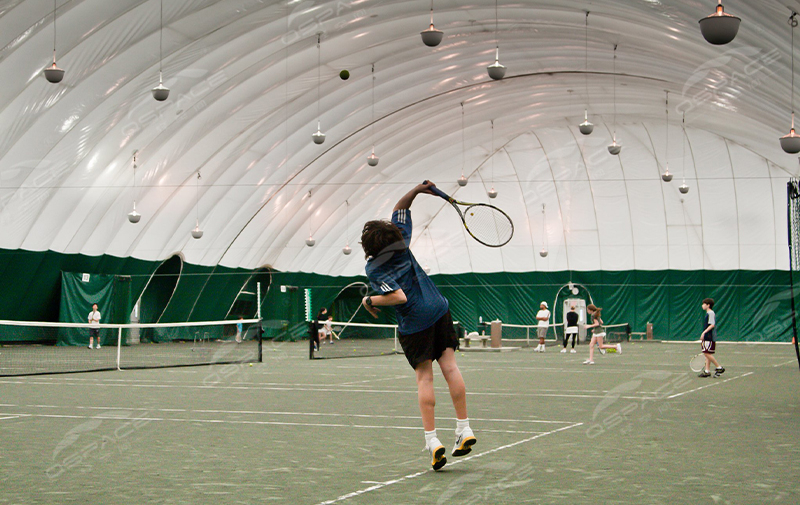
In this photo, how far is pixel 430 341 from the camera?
18.4ft

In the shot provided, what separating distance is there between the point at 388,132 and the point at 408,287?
26342mm

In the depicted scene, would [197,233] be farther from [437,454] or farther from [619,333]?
[437,454]

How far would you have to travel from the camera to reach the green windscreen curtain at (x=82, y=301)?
2798 cm

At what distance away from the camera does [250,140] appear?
27359mm

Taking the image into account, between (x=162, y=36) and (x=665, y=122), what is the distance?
24.1 m

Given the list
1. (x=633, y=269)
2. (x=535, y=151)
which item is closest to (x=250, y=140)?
(x=535, y=151)

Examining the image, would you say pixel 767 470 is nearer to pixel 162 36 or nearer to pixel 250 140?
pixel 162 36

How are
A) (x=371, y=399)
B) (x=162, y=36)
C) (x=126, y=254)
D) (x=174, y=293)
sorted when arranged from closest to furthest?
(x=371, y=399) → (x=162, y=36) → (x=126, y=254) → (x=174, y=293)

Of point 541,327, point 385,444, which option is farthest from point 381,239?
point 541,327

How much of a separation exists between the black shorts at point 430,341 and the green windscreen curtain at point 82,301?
24203 millimetres

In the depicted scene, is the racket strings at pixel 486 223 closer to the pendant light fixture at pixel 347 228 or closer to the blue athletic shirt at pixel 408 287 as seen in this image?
the blue athletic shirt at pixel 408 287

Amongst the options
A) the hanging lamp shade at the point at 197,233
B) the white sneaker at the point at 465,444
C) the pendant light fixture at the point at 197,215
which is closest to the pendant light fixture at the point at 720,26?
the white sneaker at the point at 465,444

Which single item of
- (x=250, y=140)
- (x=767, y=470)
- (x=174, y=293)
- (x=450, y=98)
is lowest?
(x=767, y=470)

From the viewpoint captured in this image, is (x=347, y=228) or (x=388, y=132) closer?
(x=388, y=132)
